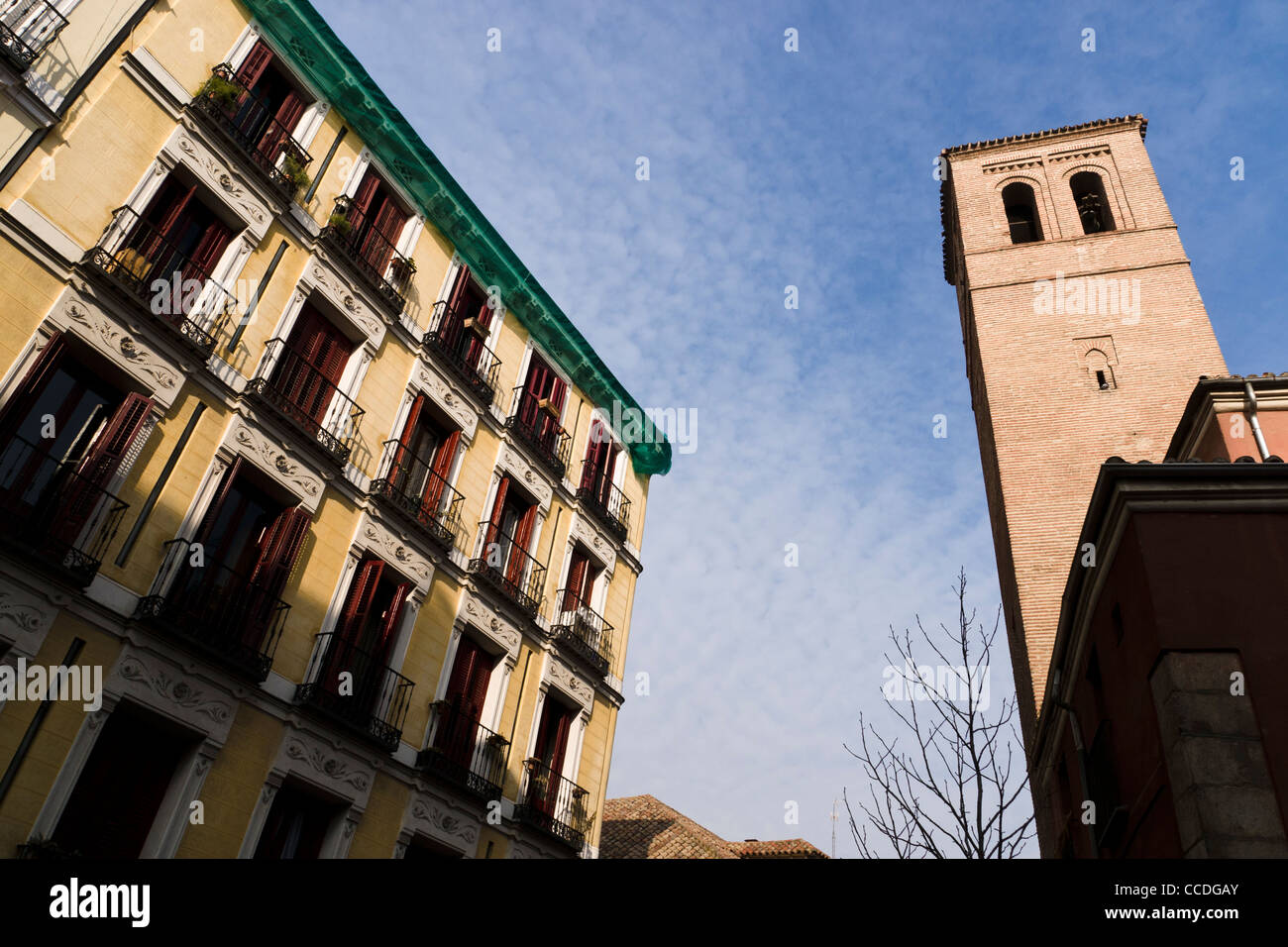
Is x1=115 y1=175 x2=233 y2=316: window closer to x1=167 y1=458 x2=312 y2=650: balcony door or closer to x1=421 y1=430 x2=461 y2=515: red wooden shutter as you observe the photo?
x1=167 y1=458 x2=312 y2=650: balcony door

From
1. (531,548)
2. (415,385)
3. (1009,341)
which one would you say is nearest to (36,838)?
(415,385)

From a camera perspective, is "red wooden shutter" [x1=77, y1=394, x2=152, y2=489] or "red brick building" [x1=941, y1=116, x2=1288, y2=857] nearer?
"red brick building" [x1=941, y1=116, x2=1288, y2=857]

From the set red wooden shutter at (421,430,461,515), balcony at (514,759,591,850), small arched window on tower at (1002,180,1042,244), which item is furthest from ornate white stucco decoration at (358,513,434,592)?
small arched window on tower at (1002,180,1042,244)

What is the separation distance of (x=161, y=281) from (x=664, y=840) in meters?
22.9

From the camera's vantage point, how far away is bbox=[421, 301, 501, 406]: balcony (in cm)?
1745

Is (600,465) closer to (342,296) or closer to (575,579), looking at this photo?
(575,579)

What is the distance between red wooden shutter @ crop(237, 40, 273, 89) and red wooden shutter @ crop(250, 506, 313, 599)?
6905mm

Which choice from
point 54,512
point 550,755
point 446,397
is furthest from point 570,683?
point 54,512

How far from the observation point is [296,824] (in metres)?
13.1

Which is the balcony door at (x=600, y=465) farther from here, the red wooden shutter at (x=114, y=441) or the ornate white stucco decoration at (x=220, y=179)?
the red wooden shutter at (x=114, y=441)

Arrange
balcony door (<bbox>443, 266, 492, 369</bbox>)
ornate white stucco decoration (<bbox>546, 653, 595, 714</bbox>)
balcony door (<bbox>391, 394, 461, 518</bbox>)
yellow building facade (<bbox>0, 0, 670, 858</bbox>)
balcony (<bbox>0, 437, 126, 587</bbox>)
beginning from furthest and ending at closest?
1. ornate white stucco decoration (<bbox>546, 653, 595, 714</bbox>)
2. balcony door (<bbox>443, 266, 492, 369</bbox>)
3. balcony door (<bbox>391, 394, 461, 518</bbox>)
4. yellow building facade (<bbox>0, 0, 670, 858</bbox>)
5. balcony (<bbox>0, 437, 126, 587</bbox>)

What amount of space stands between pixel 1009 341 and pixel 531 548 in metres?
17.0

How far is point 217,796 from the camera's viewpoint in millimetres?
11758

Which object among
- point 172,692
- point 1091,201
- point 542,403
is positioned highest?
point 1091,201
